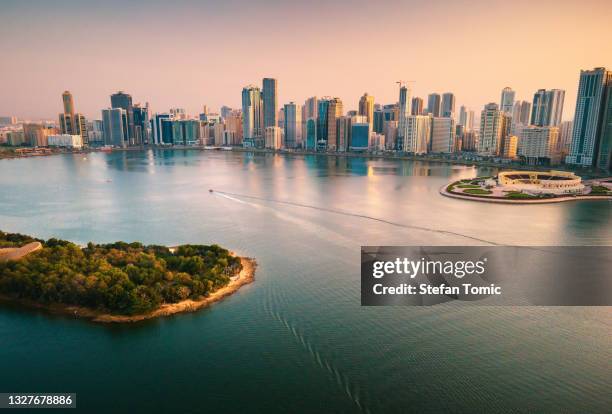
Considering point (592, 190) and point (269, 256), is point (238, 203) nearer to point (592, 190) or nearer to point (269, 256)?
point (269, 256)

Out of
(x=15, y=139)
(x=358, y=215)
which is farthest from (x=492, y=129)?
(x=15, y=139)

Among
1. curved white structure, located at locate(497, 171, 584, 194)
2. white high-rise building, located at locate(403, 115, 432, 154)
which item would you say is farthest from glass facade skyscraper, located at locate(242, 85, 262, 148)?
curved white structure, located at locate(497, 171, 584, 194)

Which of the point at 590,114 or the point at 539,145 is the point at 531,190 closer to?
the point at 590,114

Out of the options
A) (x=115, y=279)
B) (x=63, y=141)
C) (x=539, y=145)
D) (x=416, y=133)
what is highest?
(x=416, y=133)

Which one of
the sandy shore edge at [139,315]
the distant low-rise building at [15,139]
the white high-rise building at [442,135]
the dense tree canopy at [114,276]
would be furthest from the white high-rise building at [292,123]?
the sandy shore edge at [139,315]

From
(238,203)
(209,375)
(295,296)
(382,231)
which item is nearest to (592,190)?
(382,231)

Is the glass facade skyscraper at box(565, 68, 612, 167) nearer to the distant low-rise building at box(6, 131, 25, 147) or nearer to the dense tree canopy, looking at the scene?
the dense tree canopy
